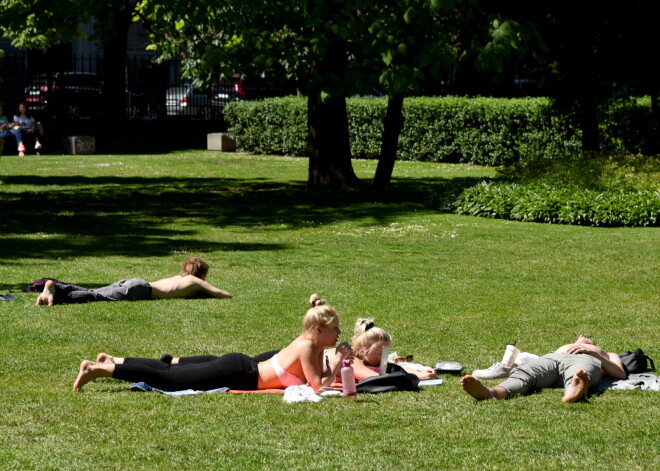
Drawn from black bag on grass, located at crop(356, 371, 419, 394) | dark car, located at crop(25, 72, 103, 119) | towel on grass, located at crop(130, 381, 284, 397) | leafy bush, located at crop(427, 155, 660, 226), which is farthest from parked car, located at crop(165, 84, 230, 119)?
black bag on grass, located at crop(356, 371, 419, 394)

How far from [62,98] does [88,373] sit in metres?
32.2

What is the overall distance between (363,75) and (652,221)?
17.1ft

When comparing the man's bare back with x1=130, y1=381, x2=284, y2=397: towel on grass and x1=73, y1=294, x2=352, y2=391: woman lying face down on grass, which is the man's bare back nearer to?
x1=73, y1=294, x2=352, y2=391: woman lying face down on grass

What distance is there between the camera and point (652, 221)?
1723 centimetres

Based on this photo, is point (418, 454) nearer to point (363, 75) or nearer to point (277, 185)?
point (363, 75)

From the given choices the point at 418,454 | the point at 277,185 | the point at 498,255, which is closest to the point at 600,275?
the point at 498,255

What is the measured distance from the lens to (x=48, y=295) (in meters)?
10.1

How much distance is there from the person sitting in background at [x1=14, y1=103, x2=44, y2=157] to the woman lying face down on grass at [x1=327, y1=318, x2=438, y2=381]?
77.4ft

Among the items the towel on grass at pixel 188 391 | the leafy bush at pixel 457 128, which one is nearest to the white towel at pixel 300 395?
the towel on grass at pixel 188 391

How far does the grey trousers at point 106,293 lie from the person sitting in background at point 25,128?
20.1m

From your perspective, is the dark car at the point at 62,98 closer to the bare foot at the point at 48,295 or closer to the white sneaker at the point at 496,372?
the bare foot at the point at 48,295

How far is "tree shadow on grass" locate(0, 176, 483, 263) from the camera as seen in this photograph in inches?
594

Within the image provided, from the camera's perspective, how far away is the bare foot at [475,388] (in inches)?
260

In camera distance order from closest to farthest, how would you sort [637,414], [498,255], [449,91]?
[637,414], [498,255], [449,91]
